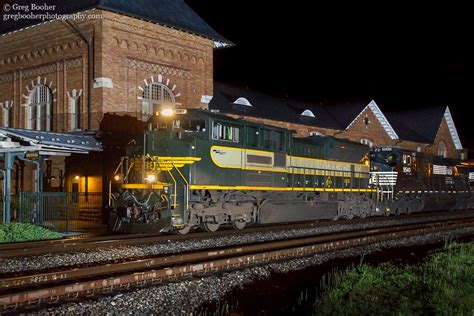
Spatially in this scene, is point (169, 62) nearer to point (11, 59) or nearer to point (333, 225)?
point (11, 59)

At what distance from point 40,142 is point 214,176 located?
7.08 m

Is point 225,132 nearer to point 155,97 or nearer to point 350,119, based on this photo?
point 155,97

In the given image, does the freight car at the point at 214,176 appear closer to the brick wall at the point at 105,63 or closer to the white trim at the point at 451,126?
the brick wall at the point at 105,63

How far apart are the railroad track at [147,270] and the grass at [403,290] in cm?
229

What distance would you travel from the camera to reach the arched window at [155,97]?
27.9 metres

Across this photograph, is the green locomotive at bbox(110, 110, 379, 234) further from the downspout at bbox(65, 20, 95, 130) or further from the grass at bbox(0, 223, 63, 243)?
the downspout at bbox(65, 20, 95, 130)

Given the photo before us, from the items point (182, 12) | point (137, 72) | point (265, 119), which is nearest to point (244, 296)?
point (137, 72)

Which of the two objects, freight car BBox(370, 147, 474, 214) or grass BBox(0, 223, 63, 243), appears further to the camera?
freight car BBox(370, 147, 474, 214)

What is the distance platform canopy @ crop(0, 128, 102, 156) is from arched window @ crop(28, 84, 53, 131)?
686cm

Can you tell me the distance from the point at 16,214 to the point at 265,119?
64.4 feet

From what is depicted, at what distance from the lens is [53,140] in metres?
20.7

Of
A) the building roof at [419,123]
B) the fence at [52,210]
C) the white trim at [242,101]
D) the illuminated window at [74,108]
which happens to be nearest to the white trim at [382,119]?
the building roof at [419,123]

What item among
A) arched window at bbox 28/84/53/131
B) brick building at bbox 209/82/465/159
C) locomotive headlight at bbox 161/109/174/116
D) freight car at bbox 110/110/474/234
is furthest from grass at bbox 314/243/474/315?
brick building at bbox 209/82/465/159

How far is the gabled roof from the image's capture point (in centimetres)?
5675
